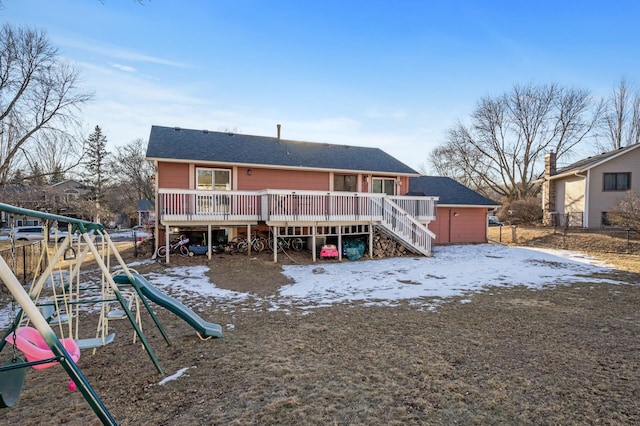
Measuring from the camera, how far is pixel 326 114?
679 inches

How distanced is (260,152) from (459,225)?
11.7 m

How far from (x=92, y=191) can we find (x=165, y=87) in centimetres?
3401

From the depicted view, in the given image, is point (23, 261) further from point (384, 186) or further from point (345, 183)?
point (384, 186)

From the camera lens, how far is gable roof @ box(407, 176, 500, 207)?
62.1 feet

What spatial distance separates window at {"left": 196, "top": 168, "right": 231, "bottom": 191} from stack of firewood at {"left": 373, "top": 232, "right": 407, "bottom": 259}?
21.4 feet

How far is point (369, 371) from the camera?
12.6 ft

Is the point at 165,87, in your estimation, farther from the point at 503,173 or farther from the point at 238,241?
the point at 503,173

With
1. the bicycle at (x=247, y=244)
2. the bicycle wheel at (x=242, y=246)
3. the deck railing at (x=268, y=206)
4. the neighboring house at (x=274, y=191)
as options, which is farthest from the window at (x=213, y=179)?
the bicycle wheel at (x=242, y=246)

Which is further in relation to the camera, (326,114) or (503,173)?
(503,173)

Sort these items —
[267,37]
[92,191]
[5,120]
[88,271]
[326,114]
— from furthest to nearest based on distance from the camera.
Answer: [92,191], [326,114], [5,120], [267,37], [88,271]

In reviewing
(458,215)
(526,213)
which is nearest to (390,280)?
(458,215)

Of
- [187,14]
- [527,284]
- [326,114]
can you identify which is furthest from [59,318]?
[326,114]

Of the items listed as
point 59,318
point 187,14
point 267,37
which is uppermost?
point 267,37

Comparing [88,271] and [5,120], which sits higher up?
[5,120]
